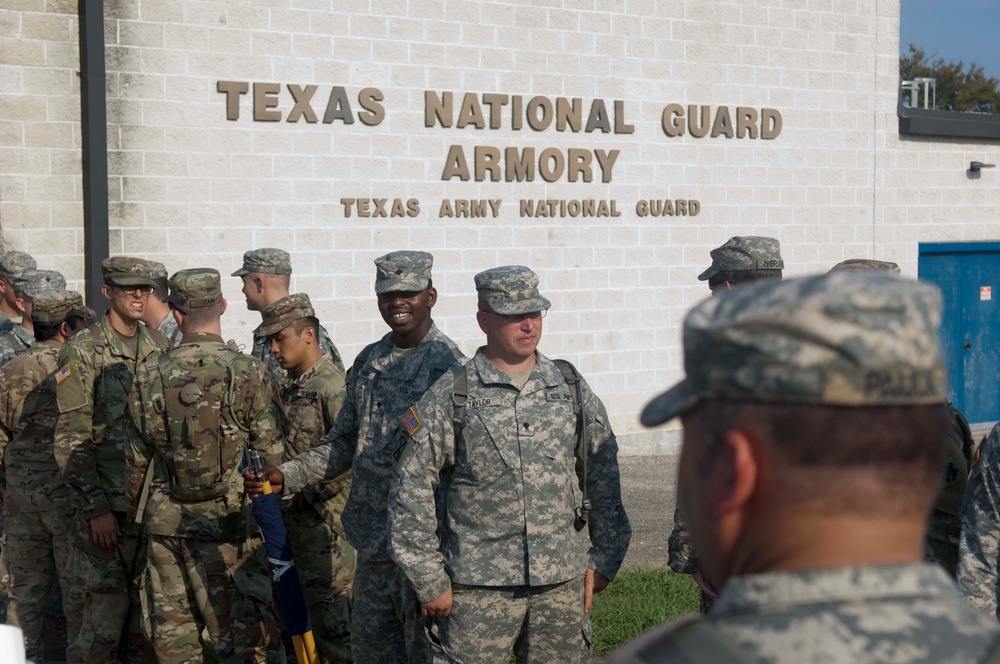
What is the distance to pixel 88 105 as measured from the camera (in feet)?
29.7

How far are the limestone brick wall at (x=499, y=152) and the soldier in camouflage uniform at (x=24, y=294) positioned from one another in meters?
1.13

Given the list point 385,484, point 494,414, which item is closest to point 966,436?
point 494,414

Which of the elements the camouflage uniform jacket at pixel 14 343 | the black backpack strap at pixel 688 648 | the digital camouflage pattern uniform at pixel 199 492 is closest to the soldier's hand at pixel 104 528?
the digital camouflage pattern uniform at pixel 199 492

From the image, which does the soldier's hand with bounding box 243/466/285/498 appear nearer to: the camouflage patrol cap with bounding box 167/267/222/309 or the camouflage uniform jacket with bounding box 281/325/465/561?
the camouflage uniform jacket with bounding box 281/325/465/561

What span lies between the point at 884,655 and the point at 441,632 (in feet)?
11.4

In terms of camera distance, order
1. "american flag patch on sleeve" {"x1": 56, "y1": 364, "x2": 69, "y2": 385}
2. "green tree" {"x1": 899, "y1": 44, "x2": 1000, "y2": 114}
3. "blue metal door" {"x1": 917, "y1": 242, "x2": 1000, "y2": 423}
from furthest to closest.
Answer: "green tree" {"x1": 899, "y1": 44, "x2": 1000, "y2": 114} < "blue metal door" {"x1": 917, "y1": 242, "x2": 1000, "y2": 423} < "american flag patch on sleeve" {"x1": 56, "y1": 364, "x2": 69, "y2": 385}

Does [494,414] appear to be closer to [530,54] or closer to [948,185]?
[530,54]

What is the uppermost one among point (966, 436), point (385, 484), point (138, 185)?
point (138, 185)

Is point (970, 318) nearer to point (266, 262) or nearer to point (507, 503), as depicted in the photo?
point (266, 262)

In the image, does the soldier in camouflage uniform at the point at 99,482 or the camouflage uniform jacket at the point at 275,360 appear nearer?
the soldier in camouflage uniform at the point at 99,482

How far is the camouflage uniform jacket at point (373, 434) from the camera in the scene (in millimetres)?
5434

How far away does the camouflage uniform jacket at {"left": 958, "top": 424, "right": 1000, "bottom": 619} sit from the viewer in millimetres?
3545

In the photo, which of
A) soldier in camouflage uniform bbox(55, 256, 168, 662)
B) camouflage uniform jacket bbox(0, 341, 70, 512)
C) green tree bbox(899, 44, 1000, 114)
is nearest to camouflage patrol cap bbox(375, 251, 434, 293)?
soldier in camouflage uniform bbox(55, 256, 168, 662)

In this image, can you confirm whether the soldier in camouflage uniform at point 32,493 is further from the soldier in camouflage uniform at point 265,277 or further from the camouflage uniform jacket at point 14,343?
the soldier in camouflage uniform at point 265,277
